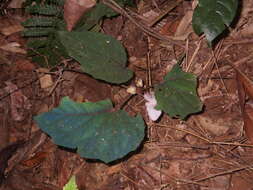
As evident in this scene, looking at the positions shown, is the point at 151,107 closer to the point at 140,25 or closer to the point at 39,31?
the point at 140,25

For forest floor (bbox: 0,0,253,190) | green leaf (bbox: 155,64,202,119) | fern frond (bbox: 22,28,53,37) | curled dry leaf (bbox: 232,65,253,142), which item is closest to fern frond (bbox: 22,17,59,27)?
fern frond (bbox: 22,28,53,37)

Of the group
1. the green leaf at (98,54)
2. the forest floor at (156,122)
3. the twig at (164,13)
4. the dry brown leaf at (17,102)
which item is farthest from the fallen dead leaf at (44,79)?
the twig at (164,13)

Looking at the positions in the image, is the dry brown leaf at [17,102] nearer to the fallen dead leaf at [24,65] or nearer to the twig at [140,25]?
the fallen dead leaf at [24,65]

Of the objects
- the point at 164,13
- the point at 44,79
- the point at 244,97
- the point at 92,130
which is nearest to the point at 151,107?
the point at 92,130

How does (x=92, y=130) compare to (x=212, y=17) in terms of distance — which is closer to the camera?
(x=212, y=17)

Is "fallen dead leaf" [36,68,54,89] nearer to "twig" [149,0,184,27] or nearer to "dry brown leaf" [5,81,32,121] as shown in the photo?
"dry brown leaf" [5,81,32,121]

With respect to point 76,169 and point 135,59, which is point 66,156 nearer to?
point 76,169

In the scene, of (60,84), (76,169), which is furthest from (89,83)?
(76,169)
